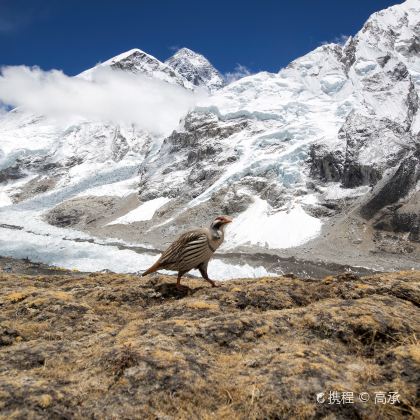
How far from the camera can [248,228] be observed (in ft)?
437

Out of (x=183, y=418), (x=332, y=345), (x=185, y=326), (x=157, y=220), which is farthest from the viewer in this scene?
(x=157, y=220)

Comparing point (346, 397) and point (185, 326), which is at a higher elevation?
point (185, 326)

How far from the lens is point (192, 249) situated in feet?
26.5

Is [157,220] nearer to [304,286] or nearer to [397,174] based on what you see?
[397,174]

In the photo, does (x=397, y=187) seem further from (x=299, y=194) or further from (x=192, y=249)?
(x=192, y=249)

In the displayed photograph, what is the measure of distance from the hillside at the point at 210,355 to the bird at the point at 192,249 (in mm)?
783

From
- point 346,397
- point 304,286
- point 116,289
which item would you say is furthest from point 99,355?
point 304,286

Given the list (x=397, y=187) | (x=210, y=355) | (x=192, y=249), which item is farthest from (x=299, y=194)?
(x=210, y=355)

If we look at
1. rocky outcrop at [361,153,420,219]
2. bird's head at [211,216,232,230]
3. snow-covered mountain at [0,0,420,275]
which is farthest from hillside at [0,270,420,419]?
rocky outcrop at [361,153,420,219]

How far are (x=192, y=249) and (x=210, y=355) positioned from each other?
10.7 ft

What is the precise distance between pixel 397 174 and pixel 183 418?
140 metres

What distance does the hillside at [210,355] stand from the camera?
3951 mm

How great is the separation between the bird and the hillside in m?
0.78

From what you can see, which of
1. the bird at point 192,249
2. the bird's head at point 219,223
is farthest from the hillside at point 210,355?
the bird's head at point 219,223
